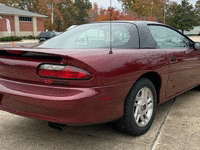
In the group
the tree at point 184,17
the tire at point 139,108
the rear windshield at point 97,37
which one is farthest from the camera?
the tree at point 184,17

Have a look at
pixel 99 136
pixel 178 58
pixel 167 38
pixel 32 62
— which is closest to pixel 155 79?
pixel 178 58

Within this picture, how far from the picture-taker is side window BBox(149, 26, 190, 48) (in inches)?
135

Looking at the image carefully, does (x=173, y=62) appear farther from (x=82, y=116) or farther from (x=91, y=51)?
(x=82, y=116)

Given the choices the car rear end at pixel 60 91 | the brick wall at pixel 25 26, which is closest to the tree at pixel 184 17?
the brick wall at pixel 25 26

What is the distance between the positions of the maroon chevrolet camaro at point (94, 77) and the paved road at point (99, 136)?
0.19 metres

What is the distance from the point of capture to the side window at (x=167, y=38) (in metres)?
3.43

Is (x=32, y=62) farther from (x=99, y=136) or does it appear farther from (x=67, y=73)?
(x=99, y=136)

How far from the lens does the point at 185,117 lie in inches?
138

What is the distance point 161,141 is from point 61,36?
205cm

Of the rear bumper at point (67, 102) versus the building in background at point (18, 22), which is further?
the building in background at point (18, 22)

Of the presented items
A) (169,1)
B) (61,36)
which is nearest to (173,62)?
(61,36)

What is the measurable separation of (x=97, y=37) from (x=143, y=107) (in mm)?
1125

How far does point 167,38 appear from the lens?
12.1ft

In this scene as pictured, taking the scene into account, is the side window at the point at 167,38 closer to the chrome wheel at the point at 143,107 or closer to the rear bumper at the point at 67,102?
the chrome wheel at the point at 143,107
